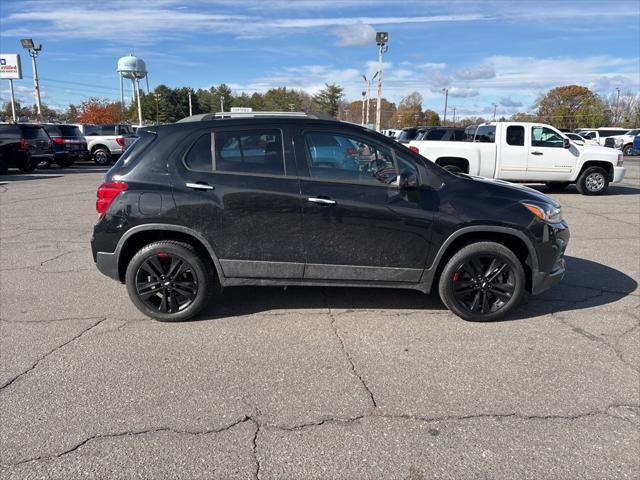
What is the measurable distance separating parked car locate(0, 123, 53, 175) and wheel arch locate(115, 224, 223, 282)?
52.6 feet

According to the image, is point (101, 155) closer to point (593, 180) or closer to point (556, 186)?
point (556, 186)

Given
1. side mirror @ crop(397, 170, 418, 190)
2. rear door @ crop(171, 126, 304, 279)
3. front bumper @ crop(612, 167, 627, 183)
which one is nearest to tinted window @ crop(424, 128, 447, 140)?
front bumper @ crop(612, 167, 627, 183)

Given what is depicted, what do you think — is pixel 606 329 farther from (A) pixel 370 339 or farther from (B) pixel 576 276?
(A) pixel 370 339

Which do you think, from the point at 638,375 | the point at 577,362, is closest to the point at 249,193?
the point at 577,362

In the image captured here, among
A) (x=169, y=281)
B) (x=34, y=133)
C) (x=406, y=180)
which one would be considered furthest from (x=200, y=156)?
(x=34, y=133)

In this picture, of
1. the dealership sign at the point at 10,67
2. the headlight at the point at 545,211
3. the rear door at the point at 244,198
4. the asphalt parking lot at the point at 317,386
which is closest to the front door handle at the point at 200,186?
the rear door at the point at 244,198

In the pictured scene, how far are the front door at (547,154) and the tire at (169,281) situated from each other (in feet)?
36.5

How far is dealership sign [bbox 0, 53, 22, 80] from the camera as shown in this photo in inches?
1639

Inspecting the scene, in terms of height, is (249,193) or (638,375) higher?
(249,193)

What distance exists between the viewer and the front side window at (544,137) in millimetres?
12774

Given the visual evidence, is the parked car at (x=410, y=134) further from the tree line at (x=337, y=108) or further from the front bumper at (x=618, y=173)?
the tree line at (x=337, y=108)

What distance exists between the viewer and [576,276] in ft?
19.1

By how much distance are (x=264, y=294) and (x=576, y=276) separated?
3891 millimetres

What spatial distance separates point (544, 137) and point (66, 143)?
18915mm
